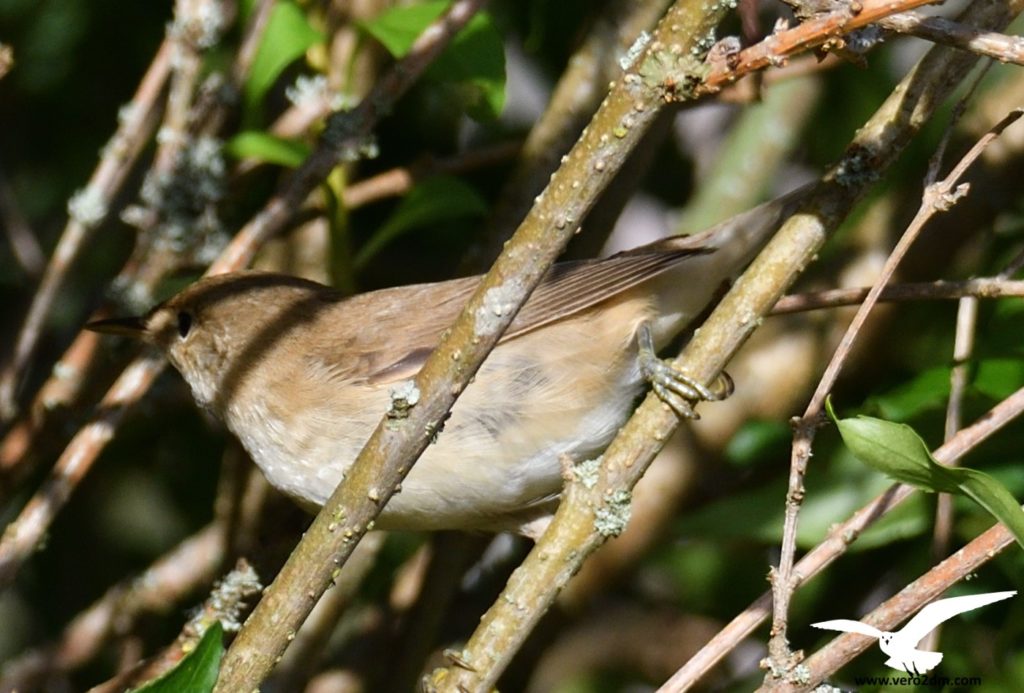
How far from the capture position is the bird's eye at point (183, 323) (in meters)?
3.04

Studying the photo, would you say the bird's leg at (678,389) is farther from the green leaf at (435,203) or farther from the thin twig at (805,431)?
the green leaf at (435,203)

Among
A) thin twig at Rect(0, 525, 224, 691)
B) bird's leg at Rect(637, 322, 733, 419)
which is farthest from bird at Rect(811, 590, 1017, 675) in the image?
thin twig at Rect(0, 525, 224, 691)

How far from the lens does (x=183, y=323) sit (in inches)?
120

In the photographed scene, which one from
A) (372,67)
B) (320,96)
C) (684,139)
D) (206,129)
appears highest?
(684,139)

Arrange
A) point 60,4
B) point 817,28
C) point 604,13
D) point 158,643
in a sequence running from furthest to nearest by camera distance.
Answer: point 60,4 < point 158,643 < point 604,13 < point 817,28

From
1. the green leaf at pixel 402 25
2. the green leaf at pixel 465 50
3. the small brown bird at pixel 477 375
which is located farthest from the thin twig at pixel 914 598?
the green leaf at pixel 402 25

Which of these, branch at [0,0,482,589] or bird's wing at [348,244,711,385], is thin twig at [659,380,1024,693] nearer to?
bird's wing at [348,244,711,385]

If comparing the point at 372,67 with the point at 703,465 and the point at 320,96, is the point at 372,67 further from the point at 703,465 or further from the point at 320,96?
the point at 703,465

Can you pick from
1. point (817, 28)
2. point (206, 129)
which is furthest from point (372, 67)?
point (817, 28)

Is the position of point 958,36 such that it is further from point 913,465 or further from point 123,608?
point 123,608

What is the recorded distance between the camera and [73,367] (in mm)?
2984

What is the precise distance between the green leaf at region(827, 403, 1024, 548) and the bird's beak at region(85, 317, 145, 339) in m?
1.76

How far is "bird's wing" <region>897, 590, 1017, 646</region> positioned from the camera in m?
1.80

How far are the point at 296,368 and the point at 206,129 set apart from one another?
1.97 ft
